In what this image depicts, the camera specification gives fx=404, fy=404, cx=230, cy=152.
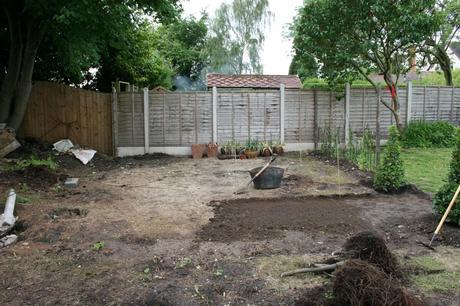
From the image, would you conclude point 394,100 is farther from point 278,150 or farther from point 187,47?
point 187,47

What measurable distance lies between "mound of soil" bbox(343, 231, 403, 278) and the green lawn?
3765 mm

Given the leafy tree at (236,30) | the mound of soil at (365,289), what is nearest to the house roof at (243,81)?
the leafy tree at (236,30)

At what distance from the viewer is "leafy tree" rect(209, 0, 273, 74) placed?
88.6 ft

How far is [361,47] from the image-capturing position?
10461 mm

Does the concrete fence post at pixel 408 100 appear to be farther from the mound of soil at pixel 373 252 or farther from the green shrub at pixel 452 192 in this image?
the mound of soil at pixel 373 252

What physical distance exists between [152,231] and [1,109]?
644cm

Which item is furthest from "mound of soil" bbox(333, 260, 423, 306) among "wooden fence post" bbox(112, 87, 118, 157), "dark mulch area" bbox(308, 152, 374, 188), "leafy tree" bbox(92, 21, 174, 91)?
"leafy tree" bbox(92, 21, 174, 91)

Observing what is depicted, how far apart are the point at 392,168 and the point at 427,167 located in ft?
9.21

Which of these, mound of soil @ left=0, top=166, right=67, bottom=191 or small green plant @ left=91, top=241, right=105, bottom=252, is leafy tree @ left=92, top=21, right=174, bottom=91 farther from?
small green plant @ left=91, top=241, right=105, bottom=252

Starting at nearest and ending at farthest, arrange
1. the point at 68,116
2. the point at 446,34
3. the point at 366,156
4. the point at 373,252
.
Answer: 1. the point at 373,252
2. the point at 366,156
3. the point at 68,116
4. the point at 446,34

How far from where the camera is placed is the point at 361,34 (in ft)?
35.1

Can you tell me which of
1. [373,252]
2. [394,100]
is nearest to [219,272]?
[373,252]

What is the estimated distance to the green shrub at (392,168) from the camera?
6547mm

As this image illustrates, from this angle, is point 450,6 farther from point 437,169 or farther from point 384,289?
point 384,289
